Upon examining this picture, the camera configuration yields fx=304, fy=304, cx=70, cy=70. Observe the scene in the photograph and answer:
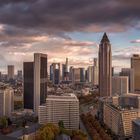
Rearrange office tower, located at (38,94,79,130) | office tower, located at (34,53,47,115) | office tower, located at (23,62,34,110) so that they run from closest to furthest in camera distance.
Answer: office tower, located at (38,94,79,130) → office tower, located at (34,53,47,115) → office tower, located at (23,62,34,110)

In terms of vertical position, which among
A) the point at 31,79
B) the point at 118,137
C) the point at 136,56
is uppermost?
the point at 136,56

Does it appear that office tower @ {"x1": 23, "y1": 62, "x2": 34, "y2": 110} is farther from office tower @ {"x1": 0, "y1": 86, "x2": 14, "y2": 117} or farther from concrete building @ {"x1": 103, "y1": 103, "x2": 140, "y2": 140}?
concrete building @ {"x1": 103, "y1": 103, "x2": 140, "y2": 140}

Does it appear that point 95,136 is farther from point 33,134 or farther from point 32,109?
point 32,109

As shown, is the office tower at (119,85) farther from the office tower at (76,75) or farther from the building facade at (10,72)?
the building facade at (10,72)

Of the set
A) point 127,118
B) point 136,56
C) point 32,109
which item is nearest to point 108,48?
point 136,56

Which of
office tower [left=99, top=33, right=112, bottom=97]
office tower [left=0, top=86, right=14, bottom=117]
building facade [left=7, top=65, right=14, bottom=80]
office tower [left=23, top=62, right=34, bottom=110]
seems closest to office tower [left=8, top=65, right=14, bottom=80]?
building facade [left=7, top=65, right=14, bottom=80]
